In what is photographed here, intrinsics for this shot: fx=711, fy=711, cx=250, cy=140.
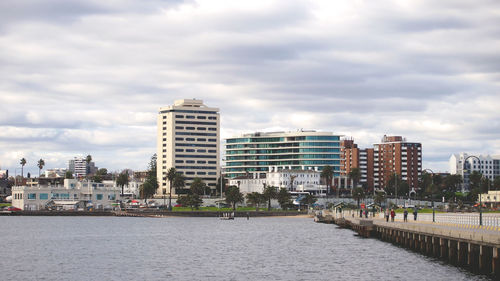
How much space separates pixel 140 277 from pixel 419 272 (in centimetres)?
2808

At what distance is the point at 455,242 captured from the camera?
73562mm

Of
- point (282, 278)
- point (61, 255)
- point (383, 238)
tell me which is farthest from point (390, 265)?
point (61, 255)

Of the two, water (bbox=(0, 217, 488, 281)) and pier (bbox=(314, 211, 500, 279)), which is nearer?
pier (bbox=(314, 211, 500, 279))

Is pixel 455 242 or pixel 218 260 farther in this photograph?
pixel 218 260

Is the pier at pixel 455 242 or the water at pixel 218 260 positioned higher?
the pier at pixel 455 242

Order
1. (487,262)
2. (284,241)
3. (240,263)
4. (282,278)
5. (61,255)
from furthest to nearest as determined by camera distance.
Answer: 1. (284,241)
2. (61,255)
3. (240,263)
4. (282,278)
5. (487,262)

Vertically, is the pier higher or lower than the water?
higher

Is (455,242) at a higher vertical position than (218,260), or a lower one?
higher

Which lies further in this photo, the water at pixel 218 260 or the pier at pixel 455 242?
the water at pixel 218 260

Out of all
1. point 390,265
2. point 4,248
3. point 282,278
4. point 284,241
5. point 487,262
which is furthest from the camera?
point 284,241

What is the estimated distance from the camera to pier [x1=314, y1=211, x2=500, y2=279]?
59656 millimetres

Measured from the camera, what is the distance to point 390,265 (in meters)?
78.1

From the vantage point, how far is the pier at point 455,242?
59.7 m

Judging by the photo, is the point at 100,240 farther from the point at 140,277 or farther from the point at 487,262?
the point at 487,262
